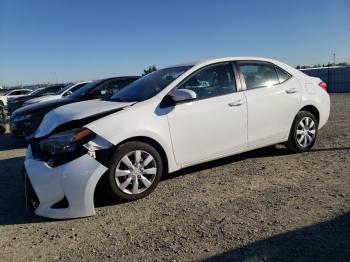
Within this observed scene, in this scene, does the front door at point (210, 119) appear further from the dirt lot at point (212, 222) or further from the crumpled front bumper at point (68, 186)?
the crumpled front bumper at point (68, 186)

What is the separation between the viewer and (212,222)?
365cm

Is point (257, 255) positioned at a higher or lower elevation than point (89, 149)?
lower

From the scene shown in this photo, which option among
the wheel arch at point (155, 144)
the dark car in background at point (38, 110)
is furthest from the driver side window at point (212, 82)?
the dark car in background at point (38, 110)

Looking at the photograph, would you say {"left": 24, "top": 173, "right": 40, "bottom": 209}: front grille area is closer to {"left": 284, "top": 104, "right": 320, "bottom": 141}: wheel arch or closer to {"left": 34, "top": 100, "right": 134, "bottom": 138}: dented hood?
{"left": 34, "top": 100, "right": 134, "bottom": 138}: dented hood

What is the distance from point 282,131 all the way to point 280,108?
1.24 ft

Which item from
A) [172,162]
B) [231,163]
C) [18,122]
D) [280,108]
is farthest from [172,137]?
[18,122]

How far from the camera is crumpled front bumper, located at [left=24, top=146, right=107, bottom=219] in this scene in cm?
390

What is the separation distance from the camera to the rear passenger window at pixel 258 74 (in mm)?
5457

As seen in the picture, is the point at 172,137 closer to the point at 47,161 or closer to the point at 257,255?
the point at 47,161

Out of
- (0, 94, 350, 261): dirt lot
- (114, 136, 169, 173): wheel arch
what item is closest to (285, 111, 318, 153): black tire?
(0, 94, 350, 261): dirt lot

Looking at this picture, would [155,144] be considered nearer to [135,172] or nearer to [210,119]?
[135,172]

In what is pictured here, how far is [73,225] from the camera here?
3.86 meters

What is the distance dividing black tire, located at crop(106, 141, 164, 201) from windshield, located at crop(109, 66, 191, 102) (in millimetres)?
731

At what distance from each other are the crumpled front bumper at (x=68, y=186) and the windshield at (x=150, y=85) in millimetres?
1282
